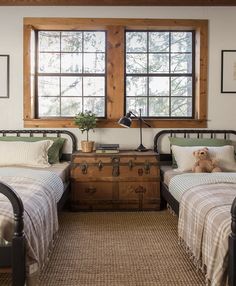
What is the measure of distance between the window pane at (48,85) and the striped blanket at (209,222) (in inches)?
90.8

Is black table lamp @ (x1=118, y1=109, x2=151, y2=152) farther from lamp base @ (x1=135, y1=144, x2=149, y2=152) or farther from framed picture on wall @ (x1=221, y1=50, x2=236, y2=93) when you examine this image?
framed picture on wall @ (x1=221, y1=50, x2=236, y2=93)

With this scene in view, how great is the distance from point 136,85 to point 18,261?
135 inches

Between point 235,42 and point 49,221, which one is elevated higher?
point 235,42

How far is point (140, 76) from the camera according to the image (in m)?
5.00

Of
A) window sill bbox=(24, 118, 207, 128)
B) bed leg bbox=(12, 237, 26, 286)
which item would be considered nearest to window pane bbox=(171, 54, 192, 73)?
window sill bbox=(24, 118, 207, 128)

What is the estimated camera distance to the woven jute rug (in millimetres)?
2582

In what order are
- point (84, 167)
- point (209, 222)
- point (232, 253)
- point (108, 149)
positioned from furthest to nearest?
point (108, 149) < point (84, 167) < point (209, 222) < point (232, 253)

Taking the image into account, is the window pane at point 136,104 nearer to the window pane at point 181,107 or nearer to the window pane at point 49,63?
the window pane at point 181,107

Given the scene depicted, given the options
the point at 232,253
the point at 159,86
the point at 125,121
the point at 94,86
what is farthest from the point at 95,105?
the point at 232,253

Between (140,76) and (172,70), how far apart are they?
429mm

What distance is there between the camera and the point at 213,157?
4.24 m

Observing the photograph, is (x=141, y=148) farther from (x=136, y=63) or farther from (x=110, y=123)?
(x=136, y=63)

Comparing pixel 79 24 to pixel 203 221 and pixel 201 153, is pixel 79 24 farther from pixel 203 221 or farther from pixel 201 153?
pixel 203 221

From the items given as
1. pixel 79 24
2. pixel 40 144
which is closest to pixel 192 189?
pixel 40 144
